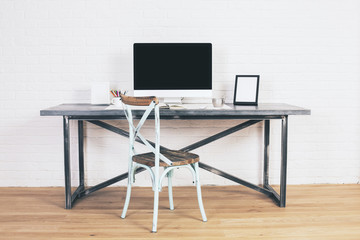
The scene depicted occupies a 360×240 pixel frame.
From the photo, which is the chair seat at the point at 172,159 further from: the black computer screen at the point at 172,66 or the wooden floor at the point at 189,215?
the black computer screen at the point at 172,66

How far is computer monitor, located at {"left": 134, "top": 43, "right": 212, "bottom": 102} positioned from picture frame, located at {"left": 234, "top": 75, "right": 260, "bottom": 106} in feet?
0.86

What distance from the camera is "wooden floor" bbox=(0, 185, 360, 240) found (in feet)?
6.98

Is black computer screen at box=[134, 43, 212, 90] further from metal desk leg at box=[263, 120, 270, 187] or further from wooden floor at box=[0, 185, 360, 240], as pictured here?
wooden floor at box=[0, 185, 360, 240]

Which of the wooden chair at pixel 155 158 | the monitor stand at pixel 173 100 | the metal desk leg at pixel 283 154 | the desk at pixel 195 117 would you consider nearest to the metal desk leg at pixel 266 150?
the desk at pixel 195 117

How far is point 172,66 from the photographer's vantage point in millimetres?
2768

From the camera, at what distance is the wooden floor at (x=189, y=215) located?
6.98 ft

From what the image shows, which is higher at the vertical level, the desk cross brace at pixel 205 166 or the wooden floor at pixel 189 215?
the desk cross brace at pixel 205 166

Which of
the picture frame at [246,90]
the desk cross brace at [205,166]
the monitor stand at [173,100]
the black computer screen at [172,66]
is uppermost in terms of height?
the black computer screen at [172,66]

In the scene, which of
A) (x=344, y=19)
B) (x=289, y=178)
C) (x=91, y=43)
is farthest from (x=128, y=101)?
(x=344, y=19)

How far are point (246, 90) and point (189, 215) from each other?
1082 millimetres

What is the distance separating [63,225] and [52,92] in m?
1.20

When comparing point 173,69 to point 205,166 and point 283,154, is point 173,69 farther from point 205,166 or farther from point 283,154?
point 283,154

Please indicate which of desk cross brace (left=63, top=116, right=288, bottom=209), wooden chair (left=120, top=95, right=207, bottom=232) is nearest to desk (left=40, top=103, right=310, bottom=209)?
desk cross brace (left=63, top=116, right=288, bottom=209)

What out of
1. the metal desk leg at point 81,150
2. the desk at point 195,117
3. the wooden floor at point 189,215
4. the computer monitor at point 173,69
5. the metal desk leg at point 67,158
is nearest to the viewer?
the wooden floor at point 189,215
